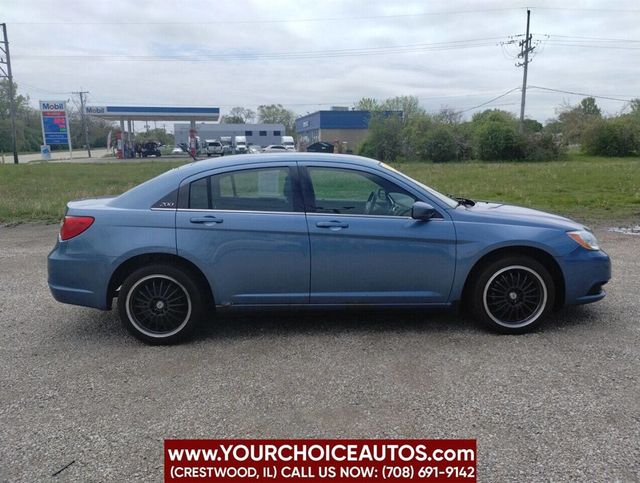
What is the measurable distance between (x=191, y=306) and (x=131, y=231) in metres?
0.79

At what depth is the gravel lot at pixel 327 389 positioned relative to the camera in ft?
8.84

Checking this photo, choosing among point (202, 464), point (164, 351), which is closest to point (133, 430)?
point (202, 464)

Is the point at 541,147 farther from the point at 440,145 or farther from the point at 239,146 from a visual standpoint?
the point at 239,146

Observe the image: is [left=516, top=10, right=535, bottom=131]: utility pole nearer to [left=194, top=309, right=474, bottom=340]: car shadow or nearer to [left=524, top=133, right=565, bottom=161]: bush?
[left=524, top=133, right=565, bottom=161]: bush

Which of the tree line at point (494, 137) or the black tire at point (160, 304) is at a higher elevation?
the tree line at point (494, 137)

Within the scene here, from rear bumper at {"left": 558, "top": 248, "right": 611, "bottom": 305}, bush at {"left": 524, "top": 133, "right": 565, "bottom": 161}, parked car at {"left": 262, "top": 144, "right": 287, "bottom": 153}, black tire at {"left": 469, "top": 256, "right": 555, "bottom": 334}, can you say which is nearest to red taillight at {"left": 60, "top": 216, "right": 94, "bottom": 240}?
parked car at {"left": 262, "top": 144, "right": 287, "bottom": 153}

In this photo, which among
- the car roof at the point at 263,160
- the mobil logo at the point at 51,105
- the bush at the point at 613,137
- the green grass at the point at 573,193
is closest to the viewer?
the car roof at the point at 263,160

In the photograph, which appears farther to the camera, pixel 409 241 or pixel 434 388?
pixel 409 241

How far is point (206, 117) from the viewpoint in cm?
5347

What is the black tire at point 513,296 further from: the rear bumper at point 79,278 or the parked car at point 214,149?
the parked car at point 214,149

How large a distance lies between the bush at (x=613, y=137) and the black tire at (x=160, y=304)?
4674 centimetres

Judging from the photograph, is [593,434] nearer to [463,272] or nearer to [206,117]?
[463,272]

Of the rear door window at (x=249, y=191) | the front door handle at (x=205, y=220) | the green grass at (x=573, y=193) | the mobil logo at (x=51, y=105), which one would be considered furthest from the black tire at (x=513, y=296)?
the mobil logo at (x=51, y=105)

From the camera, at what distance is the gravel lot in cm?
270
